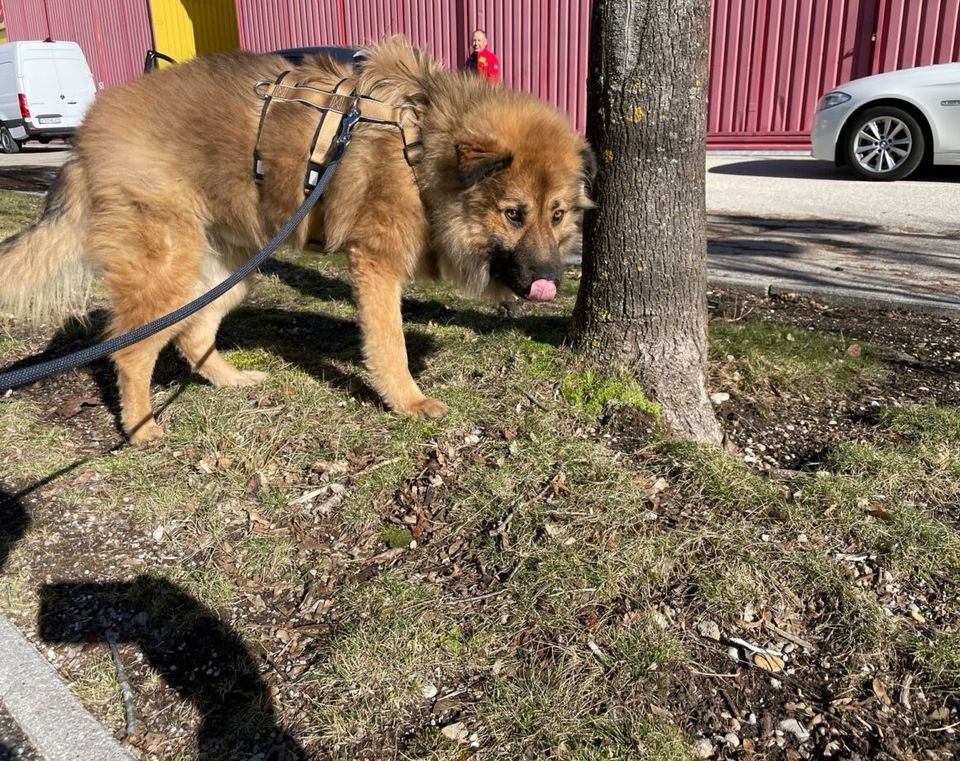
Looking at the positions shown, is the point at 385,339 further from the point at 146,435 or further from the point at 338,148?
the point at 146,435

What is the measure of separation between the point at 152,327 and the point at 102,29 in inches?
1151

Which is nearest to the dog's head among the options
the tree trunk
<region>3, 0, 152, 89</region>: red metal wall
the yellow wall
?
the tree trunk

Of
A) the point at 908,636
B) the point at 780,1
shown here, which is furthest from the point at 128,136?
the point at 780,1

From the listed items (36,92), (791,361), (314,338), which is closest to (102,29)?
(36,92)

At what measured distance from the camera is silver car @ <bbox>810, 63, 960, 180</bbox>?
32.3ft

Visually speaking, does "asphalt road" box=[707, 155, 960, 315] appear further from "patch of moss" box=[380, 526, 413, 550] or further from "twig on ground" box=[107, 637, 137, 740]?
"twig on ground" box=[107, 637, 137, 740]

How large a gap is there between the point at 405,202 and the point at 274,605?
6.41 feet

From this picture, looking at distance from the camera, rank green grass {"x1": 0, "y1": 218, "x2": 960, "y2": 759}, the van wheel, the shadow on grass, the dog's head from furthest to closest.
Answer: the van wheel → the shadow on grass → the dog's head → green grass {"x1": 0, "y1": 218, "x2": 960, "y2": 759}

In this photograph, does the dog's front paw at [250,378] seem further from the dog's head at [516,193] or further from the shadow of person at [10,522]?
the dog's head at [516,193]

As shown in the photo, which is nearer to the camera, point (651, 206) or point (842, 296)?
point (651, 206)

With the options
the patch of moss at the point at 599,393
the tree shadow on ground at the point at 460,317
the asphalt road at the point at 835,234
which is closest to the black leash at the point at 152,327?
the tree shadow on ground at the point at 460,317

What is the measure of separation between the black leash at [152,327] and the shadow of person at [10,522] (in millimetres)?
879

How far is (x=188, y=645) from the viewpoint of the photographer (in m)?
2.49

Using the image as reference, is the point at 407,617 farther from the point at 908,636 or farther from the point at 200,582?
the point at 908,636
